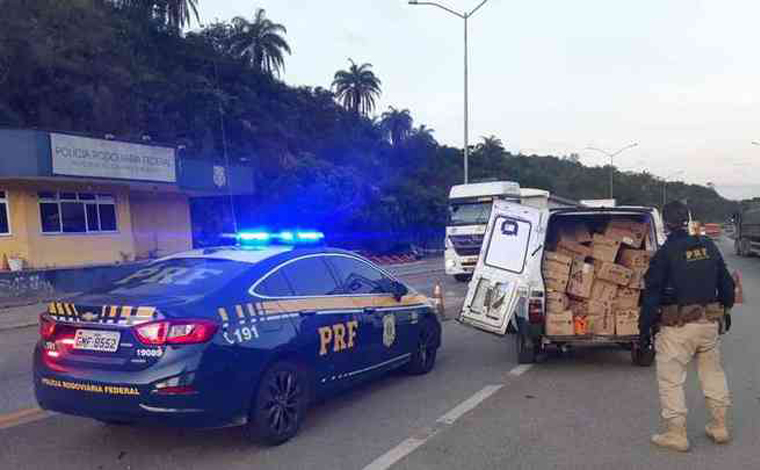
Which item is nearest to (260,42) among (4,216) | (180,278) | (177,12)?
(177,12)

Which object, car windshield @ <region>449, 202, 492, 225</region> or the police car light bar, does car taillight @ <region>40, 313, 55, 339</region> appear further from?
car windshield @ <region>449, 202, 492, 225</region>

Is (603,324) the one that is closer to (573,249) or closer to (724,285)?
(573,249)

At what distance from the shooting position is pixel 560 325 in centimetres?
736

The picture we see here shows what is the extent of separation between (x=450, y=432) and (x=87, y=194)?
21.6 m

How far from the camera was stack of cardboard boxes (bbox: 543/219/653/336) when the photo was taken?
24.2 ft

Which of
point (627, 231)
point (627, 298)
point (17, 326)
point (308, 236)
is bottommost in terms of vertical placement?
point (17, 326)

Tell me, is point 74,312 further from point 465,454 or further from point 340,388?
point 465,454

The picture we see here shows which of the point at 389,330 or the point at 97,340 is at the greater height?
the point at 97,340

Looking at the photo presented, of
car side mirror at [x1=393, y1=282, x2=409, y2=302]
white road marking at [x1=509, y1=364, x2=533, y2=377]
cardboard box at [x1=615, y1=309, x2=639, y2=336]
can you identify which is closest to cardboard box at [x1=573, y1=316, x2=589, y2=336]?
cardboard box at [x1=615, y1=309, x2=639, y2=336]

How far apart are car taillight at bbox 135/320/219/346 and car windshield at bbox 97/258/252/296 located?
0.37m

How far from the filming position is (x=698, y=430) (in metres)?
5.10

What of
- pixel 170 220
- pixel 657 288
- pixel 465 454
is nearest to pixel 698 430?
pixel 657 288

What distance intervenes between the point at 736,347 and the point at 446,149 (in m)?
74.5

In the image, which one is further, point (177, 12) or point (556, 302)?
point (177, 12)
